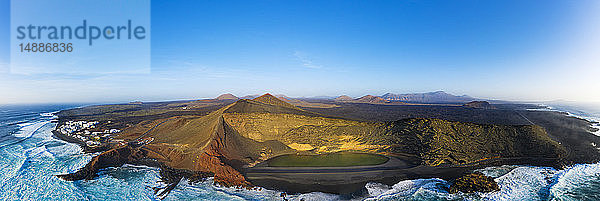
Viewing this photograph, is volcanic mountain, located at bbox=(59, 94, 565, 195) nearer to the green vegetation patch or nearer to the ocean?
the green vegetation patch

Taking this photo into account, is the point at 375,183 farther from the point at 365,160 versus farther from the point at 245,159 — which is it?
the point at 245,159

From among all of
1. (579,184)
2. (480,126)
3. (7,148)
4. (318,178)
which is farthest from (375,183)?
(7,148)

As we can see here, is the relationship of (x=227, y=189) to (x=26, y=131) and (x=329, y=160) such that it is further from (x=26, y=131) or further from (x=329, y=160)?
(x=26, y=131)

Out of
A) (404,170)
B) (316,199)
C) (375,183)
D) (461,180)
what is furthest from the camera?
(404,170)

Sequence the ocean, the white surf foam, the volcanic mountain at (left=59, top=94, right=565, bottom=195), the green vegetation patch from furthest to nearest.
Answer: the white surf foam
the volcanic mountain at (left=59, top=94, right=565, bottom=195)
the green vegetation patch
the ocean

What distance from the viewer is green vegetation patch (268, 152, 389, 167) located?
59.8 feet

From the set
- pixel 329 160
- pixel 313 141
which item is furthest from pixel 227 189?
pixel 313 141

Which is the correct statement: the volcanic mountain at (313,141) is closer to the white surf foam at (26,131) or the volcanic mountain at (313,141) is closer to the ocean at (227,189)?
the ocean at (227,189)

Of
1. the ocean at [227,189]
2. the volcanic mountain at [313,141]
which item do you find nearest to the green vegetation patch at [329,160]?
the volcanic mountain at [313,141]

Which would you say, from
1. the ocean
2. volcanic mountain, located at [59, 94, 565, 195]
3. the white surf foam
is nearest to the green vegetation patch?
volcanic mountain, located at [59, 94, 565, 195]

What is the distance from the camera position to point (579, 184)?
13828 millimetres

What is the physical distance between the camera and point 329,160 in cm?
1917

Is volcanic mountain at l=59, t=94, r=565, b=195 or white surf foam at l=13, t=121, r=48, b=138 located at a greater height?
volcanic mountain at l=59, t=94, r=565, b=195

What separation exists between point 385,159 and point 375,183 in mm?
5565
